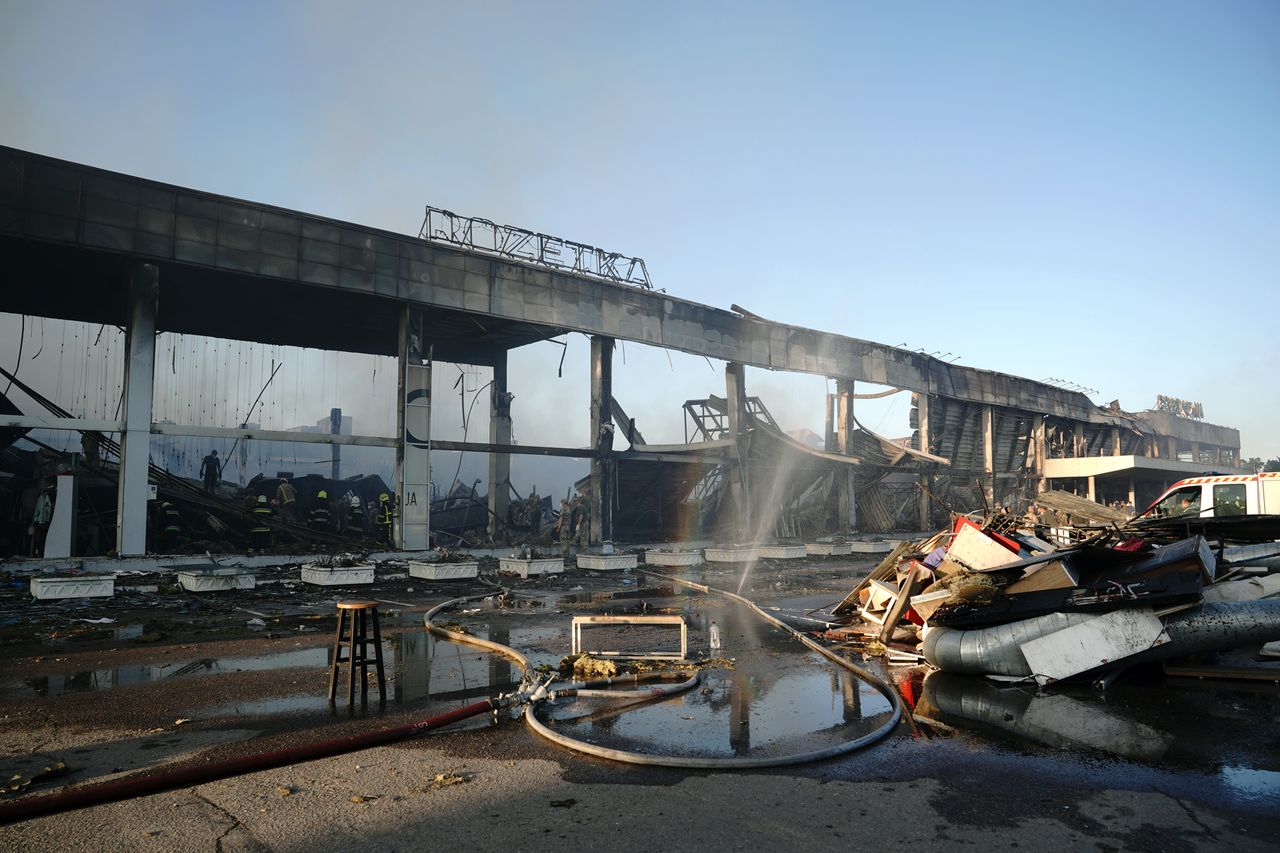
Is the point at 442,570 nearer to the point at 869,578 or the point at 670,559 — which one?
the point at 670,559

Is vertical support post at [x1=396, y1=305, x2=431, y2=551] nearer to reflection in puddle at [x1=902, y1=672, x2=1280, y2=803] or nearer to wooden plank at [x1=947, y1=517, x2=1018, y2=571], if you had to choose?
wooden plank at [x1=947, y1=517, x2=1018, y2=571]

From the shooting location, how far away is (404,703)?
771 cm

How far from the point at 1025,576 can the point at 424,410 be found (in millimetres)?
19287

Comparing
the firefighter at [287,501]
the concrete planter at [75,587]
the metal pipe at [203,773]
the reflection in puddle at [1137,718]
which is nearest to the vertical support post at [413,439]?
Result: the firefighter at [287,501]

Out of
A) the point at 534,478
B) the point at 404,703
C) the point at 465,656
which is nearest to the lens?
the point at 404,703

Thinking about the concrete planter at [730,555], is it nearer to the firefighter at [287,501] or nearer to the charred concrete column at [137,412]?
the firefighter at [287,501]

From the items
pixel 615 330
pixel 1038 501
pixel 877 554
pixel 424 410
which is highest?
pixel 615 330

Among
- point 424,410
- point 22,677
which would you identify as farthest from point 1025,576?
point 424,410

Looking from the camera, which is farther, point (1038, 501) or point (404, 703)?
point (1038, 501)

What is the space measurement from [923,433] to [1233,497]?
25.0m

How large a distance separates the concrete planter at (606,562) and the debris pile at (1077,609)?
12555mm

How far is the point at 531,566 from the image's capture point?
2077 cm

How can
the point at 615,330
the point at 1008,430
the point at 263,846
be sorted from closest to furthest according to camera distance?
1. the point at 263,846
2. the point at 615,330
3. the point at 1008,430

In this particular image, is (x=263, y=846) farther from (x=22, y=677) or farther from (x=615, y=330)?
(x=615, y=330)
